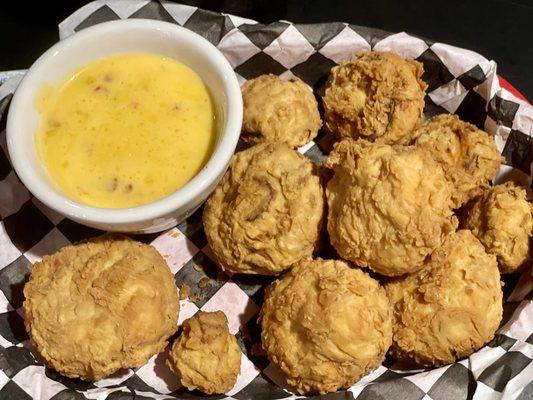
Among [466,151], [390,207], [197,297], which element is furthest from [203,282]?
[466,151]

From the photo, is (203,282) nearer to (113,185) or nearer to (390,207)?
(113,185)

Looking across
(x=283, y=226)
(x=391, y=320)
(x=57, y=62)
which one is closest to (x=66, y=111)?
(x=57, y=62)

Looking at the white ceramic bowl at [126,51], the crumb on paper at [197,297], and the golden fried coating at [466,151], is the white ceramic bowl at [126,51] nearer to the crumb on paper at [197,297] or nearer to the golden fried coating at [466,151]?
the crumb on paper at [197,297]

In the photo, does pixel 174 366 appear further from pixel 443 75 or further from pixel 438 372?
pixel 443 75

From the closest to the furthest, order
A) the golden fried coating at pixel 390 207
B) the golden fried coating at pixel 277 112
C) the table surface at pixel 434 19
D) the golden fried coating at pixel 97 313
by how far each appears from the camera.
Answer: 1. the golden fried coating at pixel 390 207
2. the golden fried coating at pixel 97 313
3. the golden fried coating at pixel 277 112
4. the table surface at pixel 434 19

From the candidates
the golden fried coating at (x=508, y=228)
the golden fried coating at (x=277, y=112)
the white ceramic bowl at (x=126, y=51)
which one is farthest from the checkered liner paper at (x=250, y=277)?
the white ceramic bowl at (x=126, y=51)
